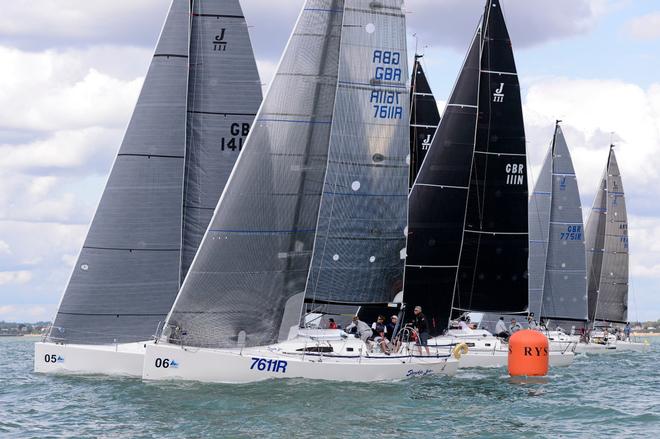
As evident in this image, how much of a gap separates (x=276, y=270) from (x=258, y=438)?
7200mm

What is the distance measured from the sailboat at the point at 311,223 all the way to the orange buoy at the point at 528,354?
1.67m

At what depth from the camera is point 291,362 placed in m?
26.6

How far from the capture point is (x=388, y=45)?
29109 mm

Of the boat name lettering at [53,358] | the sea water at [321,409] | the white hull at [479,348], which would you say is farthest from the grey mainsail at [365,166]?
the white hull at [479,348]

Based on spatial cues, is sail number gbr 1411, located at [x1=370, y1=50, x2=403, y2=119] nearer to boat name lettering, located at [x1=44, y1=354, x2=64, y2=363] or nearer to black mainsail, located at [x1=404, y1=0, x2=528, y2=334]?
black mainsail, located at [x1=404, y1=0, x2=528, y2=334]

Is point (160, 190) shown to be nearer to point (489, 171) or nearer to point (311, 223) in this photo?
point (311, 223)

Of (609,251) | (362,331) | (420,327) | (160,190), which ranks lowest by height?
(362,331)

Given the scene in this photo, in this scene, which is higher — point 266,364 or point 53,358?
point 266,364

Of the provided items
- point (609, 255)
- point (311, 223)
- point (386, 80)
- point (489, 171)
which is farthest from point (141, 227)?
point (609, 255)

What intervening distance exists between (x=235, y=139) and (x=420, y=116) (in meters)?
11.9

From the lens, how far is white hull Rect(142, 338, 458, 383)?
26250mm

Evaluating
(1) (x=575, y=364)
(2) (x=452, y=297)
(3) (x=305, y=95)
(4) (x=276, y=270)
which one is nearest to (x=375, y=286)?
(4) (x=276, y=270)

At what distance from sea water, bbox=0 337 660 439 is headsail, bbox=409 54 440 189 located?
40.7ft

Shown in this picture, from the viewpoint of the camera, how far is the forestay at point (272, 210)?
88.1 feet
